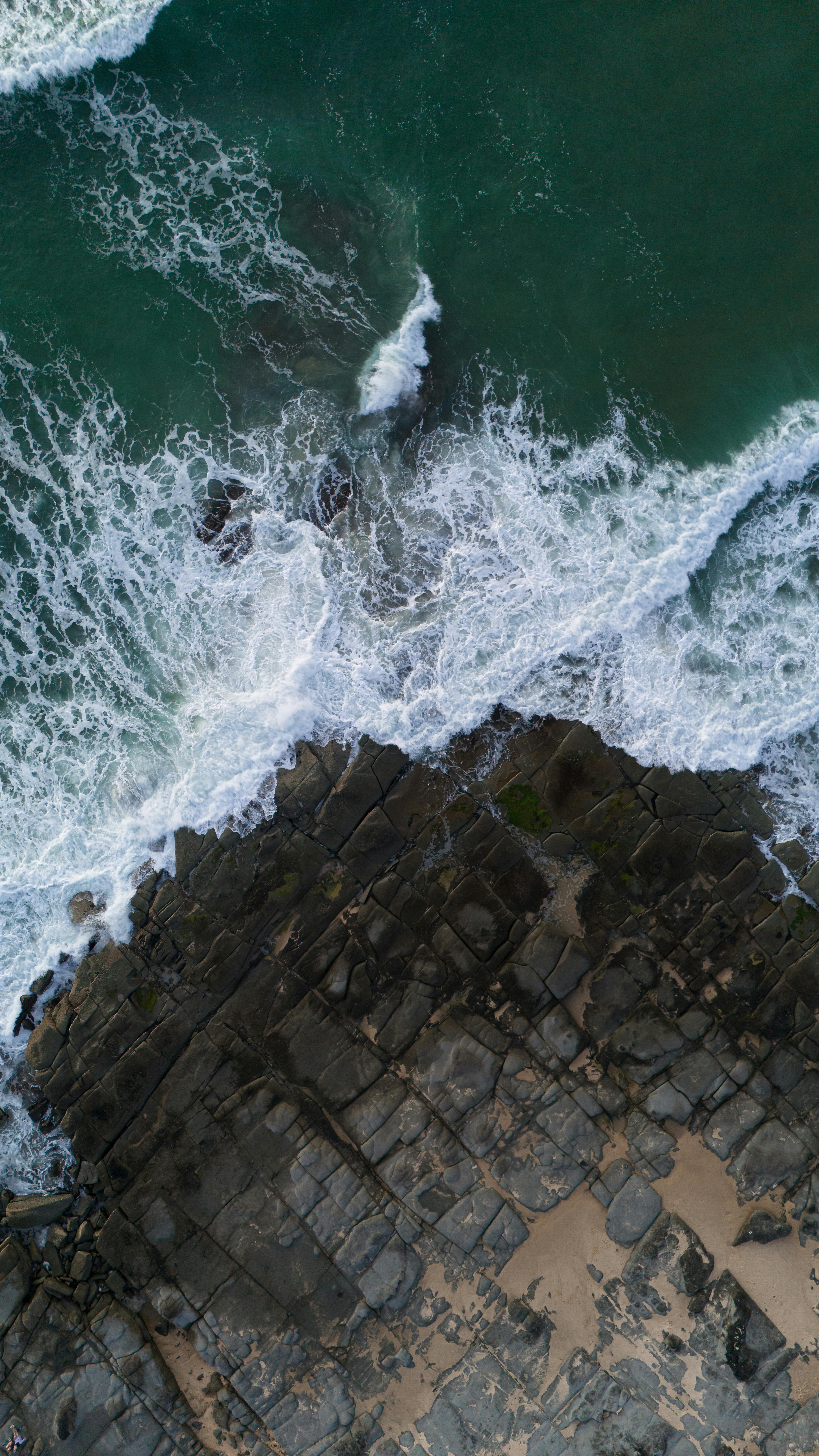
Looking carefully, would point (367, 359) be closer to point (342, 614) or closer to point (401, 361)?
point (401, 361)

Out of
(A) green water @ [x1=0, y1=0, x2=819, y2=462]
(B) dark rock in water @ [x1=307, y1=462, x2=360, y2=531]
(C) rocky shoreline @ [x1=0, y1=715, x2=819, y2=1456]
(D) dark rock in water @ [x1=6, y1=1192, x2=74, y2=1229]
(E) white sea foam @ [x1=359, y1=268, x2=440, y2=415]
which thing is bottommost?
(D) dark rock in water @ [x1=6, y1=1192, x2=74, y2=1229]

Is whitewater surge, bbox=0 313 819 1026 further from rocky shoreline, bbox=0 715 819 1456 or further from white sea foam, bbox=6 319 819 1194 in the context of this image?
rocky shoreline, bbox=0 715 819 1456

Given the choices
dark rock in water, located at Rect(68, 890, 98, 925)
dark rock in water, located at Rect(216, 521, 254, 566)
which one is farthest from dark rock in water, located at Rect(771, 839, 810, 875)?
dark rock in water, located at Rect(68, 890, 98, 925)

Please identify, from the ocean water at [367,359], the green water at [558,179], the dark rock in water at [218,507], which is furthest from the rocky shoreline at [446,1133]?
the green water at [558,179]

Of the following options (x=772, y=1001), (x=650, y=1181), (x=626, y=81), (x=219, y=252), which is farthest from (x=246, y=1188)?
(x=626, y=81)

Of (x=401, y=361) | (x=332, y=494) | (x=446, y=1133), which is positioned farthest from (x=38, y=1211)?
(x=401, y=361)

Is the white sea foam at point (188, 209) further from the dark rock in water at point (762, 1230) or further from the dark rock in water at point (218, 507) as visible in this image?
the dark rock in water at point (762, 1230)

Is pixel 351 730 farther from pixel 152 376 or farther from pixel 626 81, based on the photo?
pixel 626 81
